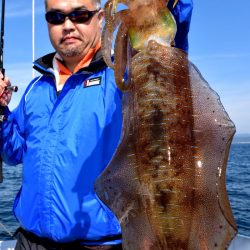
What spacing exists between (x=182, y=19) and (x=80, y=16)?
1.25m

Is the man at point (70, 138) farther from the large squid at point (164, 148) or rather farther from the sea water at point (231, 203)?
the sea water at point (231, 203)

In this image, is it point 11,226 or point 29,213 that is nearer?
point 29,213

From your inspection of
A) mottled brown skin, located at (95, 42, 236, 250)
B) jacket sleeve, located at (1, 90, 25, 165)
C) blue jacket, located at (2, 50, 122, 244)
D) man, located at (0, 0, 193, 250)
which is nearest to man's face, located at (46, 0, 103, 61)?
man, located at (0, 0, 193, 250)

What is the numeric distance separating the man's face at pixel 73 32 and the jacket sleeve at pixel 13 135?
0.95 m

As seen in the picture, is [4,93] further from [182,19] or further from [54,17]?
[182,19]

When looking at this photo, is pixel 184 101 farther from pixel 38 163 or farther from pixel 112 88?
pixel 38 163

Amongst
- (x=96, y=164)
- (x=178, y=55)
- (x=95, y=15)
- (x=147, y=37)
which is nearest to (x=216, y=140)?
(x=178, y=55)

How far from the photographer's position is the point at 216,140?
8.07ft

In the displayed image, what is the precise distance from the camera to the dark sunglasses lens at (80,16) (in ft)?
13.4

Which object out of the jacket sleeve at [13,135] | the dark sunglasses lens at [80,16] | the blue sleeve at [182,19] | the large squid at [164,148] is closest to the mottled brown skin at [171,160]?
the large squid at [164,148]

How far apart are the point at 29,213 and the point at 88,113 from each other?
1.25 metres

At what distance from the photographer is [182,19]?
Result: 3.33 m

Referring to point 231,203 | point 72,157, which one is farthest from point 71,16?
point 231,203

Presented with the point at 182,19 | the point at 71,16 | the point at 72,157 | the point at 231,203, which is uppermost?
the point at 71,16
